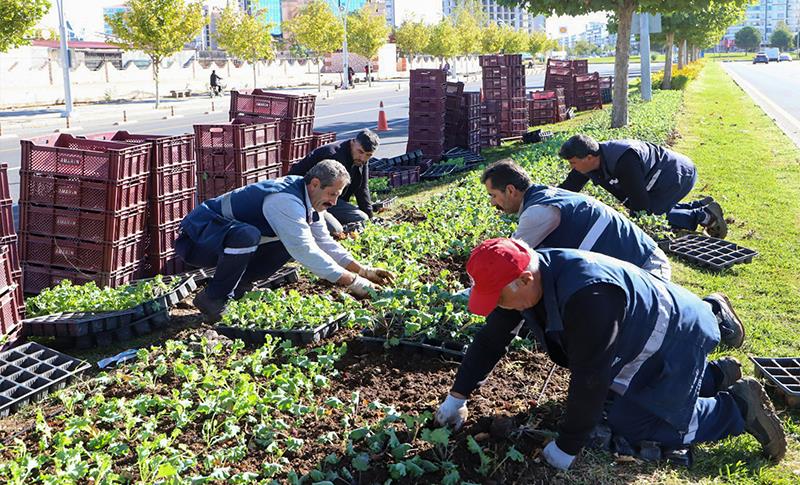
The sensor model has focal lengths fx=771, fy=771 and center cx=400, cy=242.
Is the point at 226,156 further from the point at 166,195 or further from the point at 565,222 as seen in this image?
the point at 565,222

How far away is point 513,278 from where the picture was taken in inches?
126

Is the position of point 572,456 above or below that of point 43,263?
below

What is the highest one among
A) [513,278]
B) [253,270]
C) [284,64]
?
[284,64]

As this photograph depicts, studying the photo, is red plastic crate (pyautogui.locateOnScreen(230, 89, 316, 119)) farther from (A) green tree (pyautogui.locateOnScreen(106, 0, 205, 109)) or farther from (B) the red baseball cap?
(A) green tree (pyautogui.locateOnScreen(106, 0, 205, 109))

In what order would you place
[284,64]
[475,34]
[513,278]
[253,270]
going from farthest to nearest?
[475,34]
[284,64]
[253,270]
[513,278]

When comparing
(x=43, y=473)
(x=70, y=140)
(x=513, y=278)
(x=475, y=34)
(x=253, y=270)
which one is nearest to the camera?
(x=513, y=278)

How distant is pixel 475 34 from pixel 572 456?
7482cm

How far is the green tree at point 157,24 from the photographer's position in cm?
3112

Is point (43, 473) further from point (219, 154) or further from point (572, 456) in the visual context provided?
point (219, 154)

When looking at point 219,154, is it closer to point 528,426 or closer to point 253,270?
point 253,270

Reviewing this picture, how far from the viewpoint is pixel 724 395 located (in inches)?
163

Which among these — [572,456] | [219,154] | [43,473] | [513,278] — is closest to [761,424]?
[572,456]

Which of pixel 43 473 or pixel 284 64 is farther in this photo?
pixel 284 64

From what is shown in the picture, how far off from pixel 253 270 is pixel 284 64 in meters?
51.3
